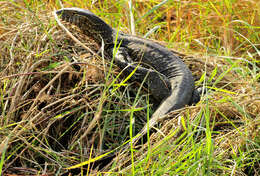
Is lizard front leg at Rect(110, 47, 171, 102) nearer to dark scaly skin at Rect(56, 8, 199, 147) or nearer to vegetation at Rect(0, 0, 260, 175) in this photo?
dark scaly skin at Rect(56, 8, 199, 147)

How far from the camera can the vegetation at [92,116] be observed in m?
2.52

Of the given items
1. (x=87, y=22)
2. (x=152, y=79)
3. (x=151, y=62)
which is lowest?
(x=152, y=79)

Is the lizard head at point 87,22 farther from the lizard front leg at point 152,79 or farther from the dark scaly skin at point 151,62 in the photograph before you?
the lizard front leg at point 152,79

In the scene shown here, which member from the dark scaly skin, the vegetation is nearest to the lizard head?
the dark scaly skin

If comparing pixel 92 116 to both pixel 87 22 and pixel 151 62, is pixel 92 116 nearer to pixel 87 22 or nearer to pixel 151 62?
pixel 151 62

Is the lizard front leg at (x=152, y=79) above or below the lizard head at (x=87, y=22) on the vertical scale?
below

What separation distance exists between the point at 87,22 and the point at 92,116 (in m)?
1.30

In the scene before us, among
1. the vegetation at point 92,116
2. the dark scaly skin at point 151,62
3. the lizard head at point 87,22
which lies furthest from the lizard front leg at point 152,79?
the lizard head at point 87,22

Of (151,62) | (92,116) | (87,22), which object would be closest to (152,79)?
(151,62)

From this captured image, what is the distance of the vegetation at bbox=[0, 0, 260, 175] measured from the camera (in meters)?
2.52

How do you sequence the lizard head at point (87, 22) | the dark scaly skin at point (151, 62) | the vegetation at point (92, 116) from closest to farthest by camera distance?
the vegetation at point (92, 116)
the dark scaly skin at point (151, 62)
the lizard head at point (87, 22)

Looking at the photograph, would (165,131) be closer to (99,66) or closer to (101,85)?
(101,85)

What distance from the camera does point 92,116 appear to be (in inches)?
122

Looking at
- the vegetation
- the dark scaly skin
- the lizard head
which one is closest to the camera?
the vegetation
